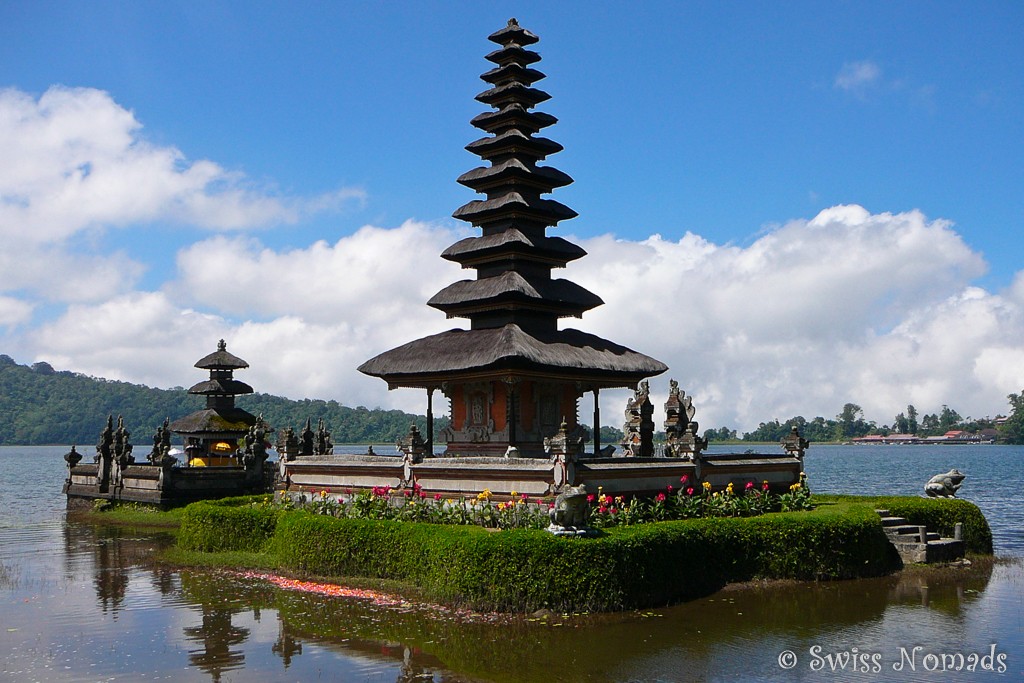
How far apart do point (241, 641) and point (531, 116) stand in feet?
76.3

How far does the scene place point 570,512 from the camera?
64.8 feet

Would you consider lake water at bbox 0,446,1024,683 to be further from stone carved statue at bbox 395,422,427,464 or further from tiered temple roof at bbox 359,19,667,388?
tiered temple roof at bbox 359,19,667,388

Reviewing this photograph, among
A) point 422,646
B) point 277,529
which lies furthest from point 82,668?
point 277,529

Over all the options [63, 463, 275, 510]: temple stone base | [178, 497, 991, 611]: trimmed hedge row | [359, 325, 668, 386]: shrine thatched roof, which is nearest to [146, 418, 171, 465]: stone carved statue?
[63, 463, 275, 510]: temple stone base

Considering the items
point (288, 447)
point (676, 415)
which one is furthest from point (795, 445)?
point (288, 447)

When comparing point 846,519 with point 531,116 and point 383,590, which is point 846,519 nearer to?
point 383,590

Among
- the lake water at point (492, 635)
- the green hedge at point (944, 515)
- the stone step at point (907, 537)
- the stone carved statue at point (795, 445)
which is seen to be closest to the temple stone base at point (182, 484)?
the lake water at point (492, 635)

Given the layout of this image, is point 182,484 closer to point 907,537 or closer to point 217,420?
point 217,420

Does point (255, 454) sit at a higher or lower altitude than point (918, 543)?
higher

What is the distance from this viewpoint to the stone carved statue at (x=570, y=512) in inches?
773

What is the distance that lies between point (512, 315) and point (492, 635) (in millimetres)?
15931

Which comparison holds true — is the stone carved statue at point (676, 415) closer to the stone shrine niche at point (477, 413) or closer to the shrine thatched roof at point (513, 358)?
the shrine thatched roof at point (513, 358)

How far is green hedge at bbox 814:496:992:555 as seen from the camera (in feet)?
92.3

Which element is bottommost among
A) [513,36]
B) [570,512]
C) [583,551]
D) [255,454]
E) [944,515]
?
[944,515]
